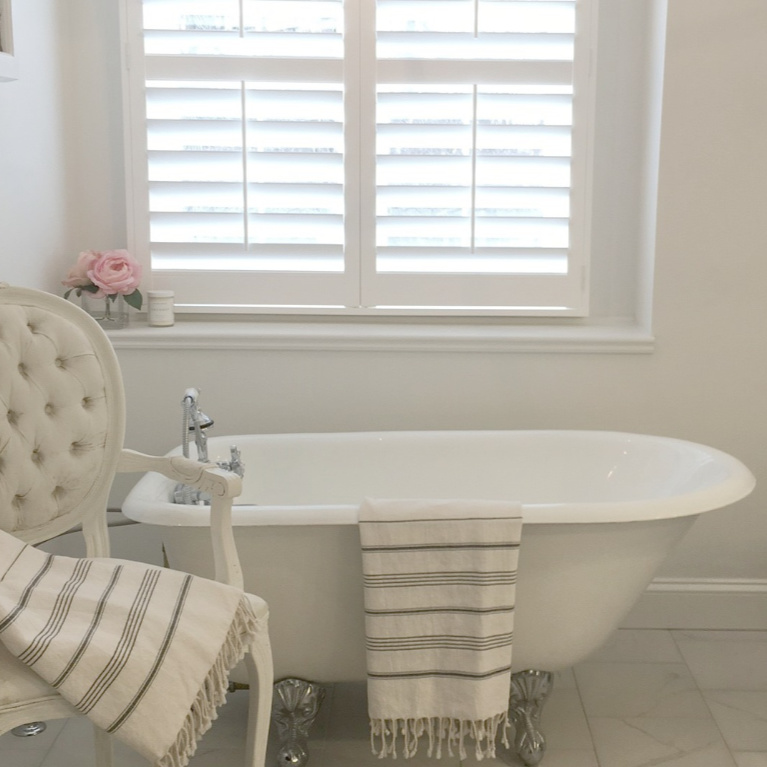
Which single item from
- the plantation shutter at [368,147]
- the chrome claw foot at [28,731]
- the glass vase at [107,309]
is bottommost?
the chrome claw foot at [28,731]

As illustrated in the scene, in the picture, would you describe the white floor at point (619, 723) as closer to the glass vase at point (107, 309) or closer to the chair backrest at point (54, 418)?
the chair backrest at point (54, 418)

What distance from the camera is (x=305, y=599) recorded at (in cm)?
197

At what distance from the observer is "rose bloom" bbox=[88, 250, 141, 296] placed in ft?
8.49

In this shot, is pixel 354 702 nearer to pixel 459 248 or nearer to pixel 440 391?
pixel 440 391

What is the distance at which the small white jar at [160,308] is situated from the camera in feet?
8.95

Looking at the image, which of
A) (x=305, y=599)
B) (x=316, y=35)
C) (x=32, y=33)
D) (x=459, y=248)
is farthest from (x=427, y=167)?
(x=305, y=599)

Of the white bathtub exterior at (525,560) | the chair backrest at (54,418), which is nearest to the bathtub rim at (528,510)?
the white bathtub exterior at (525,560)

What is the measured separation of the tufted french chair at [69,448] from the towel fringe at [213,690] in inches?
2.1

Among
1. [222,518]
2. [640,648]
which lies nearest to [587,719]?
[640,648]

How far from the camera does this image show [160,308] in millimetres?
2729

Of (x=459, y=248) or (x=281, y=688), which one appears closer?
(x=281, y=688)

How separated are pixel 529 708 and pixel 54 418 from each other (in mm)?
1183

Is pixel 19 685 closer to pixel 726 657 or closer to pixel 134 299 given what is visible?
pixel 134 299

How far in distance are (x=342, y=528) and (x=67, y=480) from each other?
56cm
